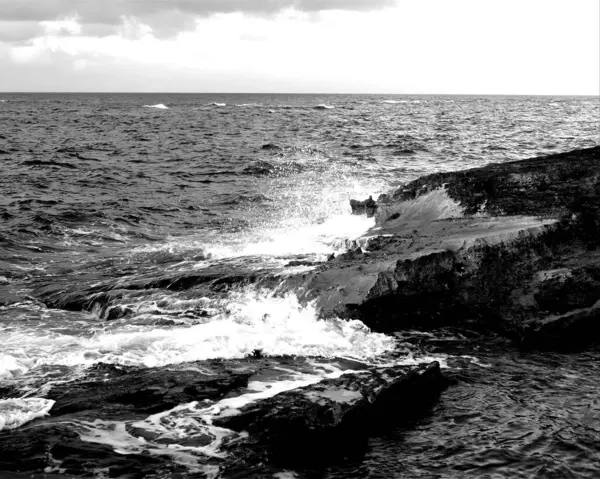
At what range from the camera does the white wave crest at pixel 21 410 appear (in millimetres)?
7484

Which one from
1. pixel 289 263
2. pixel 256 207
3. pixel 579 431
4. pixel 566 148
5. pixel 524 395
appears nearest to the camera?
pixel 579 431

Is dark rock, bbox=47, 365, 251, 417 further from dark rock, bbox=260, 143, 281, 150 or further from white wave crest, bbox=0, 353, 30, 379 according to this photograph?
dark rock, bbox=260, 143, 281, 150

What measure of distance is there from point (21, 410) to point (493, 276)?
758cm

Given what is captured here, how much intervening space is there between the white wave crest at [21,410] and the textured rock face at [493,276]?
4.94m

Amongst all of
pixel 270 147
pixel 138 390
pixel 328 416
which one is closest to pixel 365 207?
pixel 138 390

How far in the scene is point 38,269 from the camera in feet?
50.6

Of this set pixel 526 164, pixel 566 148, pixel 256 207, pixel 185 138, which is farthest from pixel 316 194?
pixel 185 138

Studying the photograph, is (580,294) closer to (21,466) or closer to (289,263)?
(289,263)

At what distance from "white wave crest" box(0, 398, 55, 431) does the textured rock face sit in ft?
16.2

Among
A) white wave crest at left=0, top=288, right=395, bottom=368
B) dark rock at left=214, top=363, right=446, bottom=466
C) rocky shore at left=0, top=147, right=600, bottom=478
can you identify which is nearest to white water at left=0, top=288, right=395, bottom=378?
white wave crest at left=0, top=288, right=395, bottom=368

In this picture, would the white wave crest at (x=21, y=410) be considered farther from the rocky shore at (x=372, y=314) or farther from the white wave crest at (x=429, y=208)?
the white wave crest at (x=429, y=208)

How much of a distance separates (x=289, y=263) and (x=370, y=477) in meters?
6.76

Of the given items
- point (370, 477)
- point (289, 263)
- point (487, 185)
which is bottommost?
point (370, 477)

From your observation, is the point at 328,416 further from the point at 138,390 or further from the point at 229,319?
the point at 229,319
